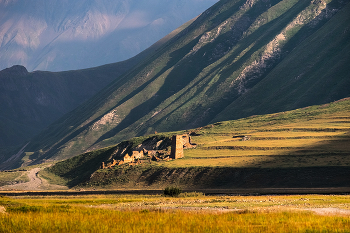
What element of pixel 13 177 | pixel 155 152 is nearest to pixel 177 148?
pixel 155 152

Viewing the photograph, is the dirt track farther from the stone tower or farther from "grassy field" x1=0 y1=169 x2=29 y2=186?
the stone tower

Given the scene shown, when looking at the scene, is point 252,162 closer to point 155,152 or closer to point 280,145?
point 280,145

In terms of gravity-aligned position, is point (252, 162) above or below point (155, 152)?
below

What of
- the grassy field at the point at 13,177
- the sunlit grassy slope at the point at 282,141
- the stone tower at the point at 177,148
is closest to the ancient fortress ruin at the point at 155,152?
the stone tower at the point at 177,148

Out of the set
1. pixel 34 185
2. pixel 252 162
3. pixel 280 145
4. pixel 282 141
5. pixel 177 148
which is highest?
pixel 282 141

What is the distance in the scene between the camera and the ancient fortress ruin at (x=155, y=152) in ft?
312

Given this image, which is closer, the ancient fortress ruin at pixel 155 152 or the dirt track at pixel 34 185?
the ancient fortress ruin at pixel 155 152

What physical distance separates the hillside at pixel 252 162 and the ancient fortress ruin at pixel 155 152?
2.80 feet

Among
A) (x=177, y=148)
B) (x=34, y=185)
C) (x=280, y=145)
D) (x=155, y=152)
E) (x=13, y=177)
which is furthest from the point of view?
(x=13, y=177)

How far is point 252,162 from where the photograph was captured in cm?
8012

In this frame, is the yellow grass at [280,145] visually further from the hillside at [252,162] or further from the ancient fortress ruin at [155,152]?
the ancient fortress ruin at [155,152]

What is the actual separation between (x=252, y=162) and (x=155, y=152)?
33389mm

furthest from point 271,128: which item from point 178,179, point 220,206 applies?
point 220,206

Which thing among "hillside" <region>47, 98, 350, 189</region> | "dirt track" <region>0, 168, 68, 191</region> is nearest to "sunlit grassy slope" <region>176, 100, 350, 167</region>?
"hillside" <region>47, 98, 350, 189</region>
